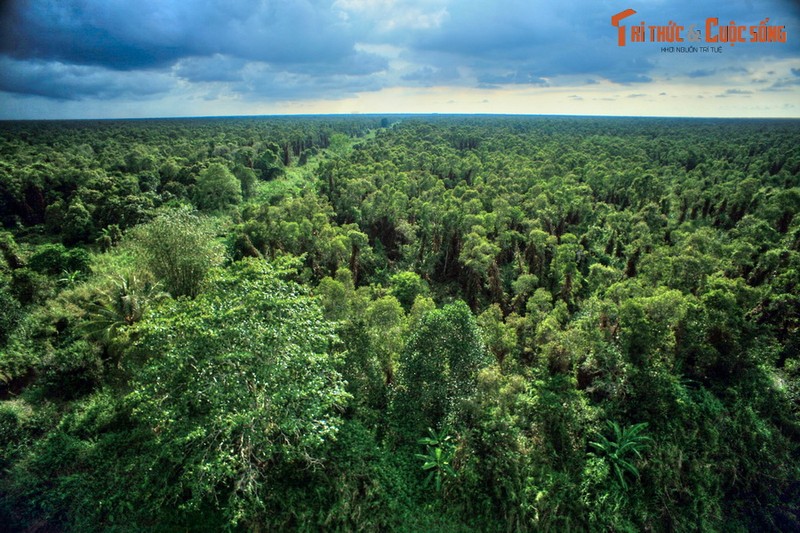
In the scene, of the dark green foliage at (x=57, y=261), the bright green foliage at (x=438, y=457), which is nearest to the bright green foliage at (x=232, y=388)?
the bright green foliage at (x=438, y=457)

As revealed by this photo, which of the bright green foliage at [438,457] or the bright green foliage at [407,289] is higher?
the bright green foliage at [407,289]

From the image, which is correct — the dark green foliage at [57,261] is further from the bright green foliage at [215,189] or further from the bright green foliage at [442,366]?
the bright green foliage at [442,366]

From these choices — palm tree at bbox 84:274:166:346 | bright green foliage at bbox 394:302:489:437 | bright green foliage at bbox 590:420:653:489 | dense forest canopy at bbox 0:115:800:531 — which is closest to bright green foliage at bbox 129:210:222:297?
dense forest canopy at bbox 0:115:800:531

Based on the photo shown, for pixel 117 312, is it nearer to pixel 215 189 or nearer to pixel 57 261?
pixel 57 261

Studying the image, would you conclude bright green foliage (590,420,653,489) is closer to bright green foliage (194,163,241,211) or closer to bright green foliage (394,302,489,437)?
bright green foliage (394,302,489,437)

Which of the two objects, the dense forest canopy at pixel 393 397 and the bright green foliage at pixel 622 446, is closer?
the dense forest canopy at pixel 393 397

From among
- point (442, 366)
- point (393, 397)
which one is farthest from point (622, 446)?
point (393, 397)

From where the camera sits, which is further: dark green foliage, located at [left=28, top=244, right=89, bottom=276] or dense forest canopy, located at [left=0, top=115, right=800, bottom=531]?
dark green foliage, located at [left=28, top=244, right=89, bottom=276]
